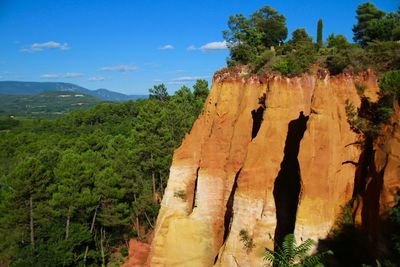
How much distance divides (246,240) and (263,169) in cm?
322

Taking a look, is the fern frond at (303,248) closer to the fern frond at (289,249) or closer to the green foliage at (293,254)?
the green foliage at (293,254)

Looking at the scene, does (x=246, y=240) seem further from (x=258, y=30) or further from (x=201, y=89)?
(x=201, y=89)

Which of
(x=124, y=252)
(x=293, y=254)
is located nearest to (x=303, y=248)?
(x=293, y=254)

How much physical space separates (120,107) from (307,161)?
294 feet

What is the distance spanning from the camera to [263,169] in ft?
57.1

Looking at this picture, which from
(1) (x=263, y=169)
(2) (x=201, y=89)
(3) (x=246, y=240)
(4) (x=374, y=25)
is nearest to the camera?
A: (3) (x=246, y=240)

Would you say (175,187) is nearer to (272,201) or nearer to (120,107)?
(272,201)

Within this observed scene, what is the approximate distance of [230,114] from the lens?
22969 mm

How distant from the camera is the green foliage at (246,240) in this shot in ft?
54.8

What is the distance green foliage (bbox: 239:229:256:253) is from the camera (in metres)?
16.7

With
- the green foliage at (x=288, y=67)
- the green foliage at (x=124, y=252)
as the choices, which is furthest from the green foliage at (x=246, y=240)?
the green foliage at (x=124, y=252)

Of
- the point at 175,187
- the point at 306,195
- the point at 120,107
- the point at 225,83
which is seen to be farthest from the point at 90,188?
the point at 120,107

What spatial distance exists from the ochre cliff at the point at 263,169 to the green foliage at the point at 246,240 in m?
0.16

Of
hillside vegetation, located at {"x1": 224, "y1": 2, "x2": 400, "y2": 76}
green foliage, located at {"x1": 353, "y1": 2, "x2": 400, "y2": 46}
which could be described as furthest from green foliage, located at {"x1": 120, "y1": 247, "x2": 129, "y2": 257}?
green foliage, located at {"x1": 353, "y1": 2, "x2": 400, "y2": 46}
